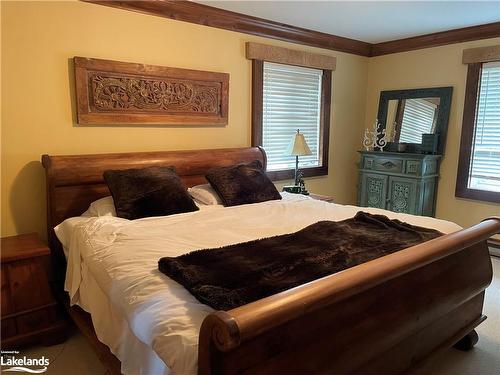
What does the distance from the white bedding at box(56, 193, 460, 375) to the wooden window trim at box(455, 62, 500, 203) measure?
2.06 meters

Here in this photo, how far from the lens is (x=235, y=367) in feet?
3.67

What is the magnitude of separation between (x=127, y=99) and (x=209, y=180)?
3.14 ft

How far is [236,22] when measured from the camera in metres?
3.61

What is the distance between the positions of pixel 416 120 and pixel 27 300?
14.5ft

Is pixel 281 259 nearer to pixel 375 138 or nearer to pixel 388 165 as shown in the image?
pixel 388 165

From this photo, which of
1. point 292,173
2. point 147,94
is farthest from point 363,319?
point 292,173

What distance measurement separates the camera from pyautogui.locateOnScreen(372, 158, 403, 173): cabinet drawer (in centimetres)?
434

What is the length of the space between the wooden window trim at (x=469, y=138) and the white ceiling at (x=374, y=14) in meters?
0.56

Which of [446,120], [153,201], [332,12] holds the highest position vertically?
[332,12]

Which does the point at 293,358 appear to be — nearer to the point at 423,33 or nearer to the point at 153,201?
the point at 153,201

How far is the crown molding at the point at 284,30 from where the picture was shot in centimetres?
311

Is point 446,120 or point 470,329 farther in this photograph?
point 446,120

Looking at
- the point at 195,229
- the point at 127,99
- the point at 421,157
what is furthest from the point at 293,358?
the point at 421,157

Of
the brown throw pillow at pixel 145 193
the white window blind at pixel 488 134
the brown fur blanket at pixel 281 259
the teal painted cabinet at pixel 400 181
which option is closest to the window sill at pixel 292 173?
the teal painted cabinet at pixel 400 181
